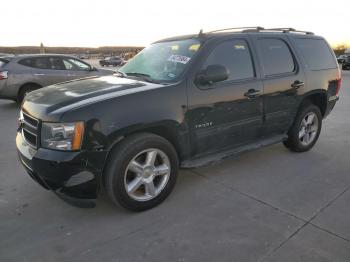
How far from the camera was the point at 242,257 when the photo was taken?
2705 mm

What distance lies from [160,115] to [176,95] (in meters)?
0.30

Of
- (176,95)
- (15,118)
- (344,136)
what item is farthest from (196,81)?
(15,118)

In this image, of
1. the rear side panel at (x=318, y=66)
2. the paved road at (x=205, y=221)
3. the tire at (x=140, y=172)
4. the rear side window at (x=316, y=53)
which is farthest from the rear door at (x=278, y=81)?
the tire at (x=140, y=172)

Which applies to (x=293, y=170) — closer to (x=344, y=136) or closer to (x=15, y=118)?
(x=344, y=136)

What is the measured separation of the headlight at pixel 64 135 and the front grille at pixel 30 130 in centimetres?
20

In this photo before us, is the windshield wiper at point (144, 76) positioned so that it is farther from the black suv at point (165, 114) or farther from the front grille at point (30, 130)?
the front grille at point (30, 130)

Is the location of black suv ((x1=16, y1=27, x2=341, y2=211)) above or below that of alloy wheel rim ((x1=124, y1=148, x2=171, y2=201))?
above

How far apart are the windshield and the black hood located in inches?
12.3

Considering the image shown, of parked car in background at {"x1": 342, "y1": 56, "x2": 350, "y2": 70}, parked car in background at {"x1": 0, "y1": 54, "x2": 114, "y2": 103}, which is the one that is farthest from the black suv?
parked car in background at {"x1": 342, "y1": 56, "x2": 350, "y2": 70}

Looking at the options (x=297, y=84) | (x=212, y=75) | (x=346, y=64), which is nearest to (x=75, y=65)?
(x=297, y=84)

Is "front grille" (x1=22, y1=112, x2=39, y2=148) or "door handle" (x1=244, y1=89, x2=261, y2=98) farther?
"door handle" (x1=244, y1=89, x2=261, y2=98)

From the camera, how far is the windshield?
3.76m

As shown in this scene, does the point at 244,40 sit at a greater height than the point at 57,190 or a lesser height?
greater

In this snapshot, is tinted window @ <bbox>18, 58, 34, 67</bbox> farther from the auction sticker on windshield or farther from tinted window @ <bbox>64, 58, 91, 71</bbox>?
the auction sticker on windshield
